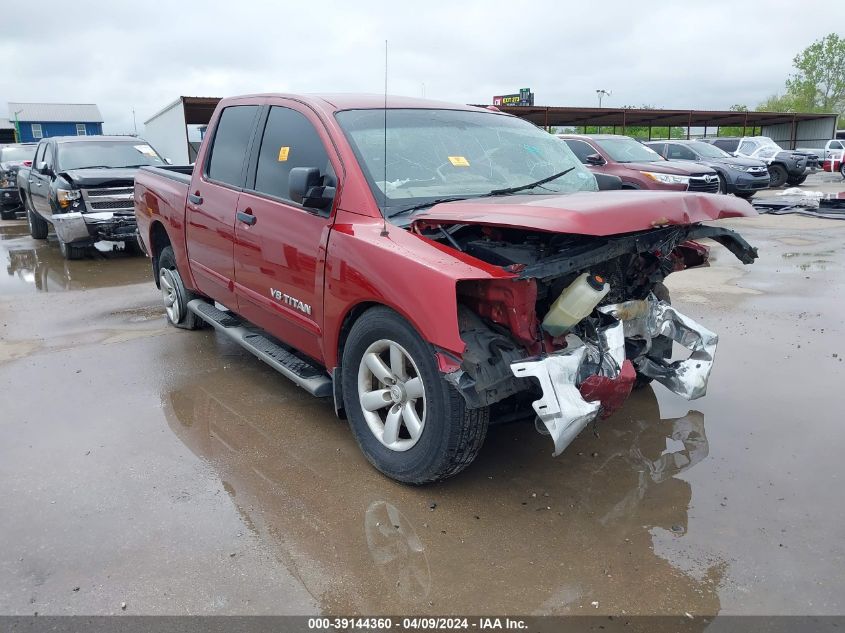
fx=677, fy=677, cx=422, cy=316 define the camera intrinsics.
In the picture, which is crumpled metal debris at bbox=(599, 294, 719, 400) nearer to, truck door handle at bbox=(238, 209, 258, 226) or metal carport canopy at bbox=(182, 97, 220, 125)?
truck door handle at bbox=(238, 209, 258, 226)

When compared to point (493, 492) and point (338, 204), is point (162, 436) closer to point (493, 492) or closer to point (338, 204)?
point (338, 204)

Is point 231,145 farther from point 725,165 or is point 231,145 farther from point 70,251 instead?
point 725,165

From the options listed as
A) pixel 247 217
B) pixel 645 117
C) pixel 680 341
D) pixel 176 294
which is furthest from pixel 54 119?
pixel 680 341

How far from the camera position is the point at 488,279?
9.75ft

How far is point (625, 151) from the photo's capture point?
13.5 m

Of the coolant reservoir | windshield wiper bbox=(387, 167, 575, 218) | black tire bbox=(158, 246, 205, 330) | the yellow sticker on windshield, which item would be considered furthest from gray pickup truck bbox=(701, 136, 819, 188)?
the coolant reservoir

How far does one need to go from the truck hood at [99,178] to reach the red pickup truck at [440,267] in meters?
5.51

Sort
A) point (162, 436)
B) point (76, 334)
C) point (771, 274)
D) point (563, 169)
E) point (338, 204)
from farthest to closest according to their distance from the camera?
point (771, 274) < point (76, 334) < point (563, 169) < point (162, 436) < point (338, 204)

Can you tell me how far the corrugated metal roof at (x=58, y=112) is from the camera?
6675 cm

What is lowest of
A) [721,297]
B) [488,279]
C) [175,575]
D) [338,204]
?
[175,575]

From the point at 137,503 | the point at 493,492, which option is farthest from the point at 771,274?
the point at 137,503

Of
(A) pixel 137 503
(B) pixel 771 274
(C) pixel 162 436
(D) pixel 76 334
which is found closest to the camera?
(A) pixel 137 503

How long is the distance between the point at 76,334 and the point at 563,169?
459cm

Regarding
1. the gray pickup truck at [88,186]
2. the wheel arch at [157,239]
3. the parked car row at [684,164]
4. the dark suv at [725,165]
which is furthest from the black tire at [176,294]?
the dark suv at [725,165]
